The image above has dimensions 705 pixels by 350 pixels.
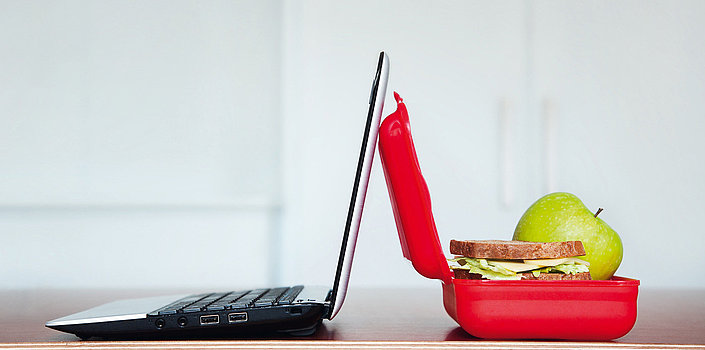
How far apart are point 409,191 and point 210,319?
189 mm

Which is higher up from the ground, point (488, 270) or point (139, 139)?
point (139, 139)

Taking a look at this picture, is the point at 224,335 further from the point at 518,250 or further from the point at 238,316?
the point at 518,250

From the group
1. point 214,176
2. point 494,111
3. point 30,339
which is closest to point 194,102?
point 214,176

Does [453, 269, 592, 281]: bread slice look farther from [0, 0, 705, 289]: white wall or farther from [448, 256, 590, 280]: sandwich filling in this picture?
[0, 0, 705, 289]: white wall

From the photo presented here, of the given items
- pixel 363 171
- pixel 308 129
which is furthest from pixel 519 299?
pixel 308 129

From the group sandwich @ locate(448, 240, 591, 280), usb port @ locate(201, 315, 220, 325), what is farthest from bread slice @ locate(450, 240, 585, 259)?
usb port @ locate(201, 315, 220, 325)

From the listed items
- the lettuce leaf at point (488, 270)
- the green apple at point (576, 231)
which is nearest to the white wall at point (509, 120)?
the green apple at point (576, 231)

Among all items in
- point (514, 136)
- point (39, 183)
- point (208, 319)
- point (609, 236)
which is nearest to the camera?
point (208, 319)

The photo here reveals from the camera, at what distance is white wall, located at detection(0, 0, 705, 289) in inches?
100

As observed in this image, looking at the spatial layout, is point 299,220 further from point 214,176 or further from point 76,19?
point 76,19

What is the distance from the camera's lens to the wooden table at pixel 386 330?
1.67 feet

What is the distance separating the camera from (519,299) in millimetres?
538

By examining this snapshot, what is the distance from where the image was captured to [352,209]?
54 centimetres

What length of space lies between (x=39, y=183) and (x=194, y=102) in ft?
2.32
